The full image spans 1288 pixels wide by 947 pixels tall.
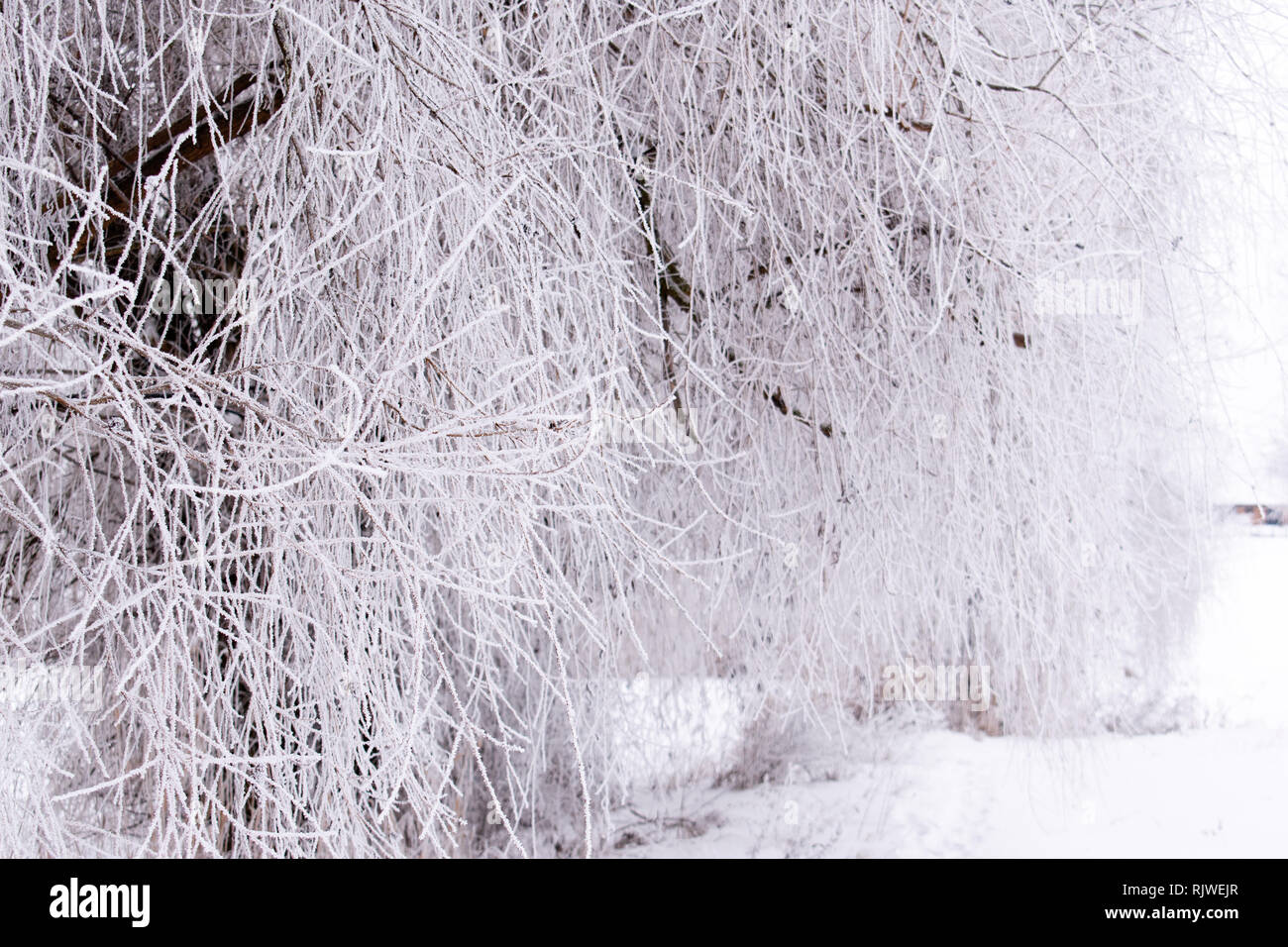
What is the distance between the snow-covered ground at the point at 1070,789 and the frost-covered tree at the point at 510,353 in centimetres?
107

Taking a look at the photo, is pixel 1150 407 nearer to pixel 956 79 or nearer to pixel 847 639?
pixel 847 639

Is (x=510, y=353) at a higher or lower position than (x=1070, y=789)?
higher

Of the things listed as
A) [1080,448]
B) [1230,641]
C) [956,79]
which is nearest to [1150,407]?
[1080,448]

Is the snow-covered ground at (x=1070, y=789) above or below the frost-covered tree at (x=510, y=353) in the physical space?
below

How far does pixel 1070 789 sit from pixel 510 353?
339 centimetres

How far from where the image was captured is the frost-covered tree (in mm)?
1099

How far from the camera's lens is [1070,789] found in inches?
148

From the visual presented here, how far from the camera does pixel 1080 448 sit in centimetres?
221

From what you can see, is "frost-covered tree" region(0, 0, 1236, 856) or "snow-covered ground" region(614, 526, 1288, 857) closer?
"frost-covered tree" region(0, 0, 1236, 856)

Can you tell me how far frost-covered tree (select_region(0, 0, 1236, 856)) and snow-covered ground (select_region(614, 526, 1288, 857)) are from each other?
1.07 m

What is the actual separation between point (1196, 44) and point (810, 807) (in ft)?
11.2

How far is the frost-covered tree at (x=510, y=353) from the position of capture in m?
1.10

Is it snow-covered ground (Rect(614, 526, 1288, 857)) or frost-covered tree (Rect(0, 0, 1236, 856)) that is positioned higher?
frost-covered tree (Rect(0, 0, 1236, 856))

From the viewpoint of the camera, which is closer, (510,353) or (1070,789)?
(510,353)
